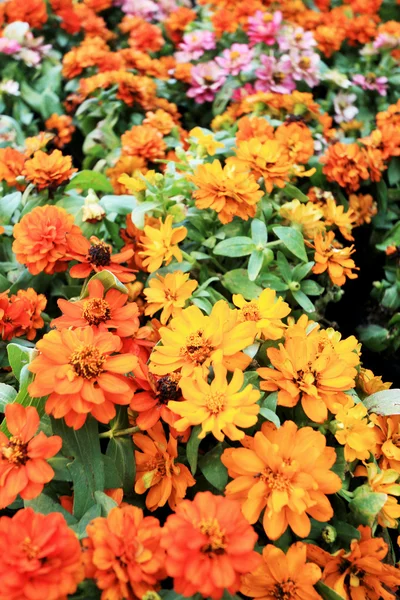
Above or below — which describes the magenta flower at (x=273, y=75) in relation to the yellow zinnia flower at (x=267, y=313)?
above

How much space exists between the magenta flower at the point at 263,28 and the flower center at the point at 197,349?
1.35m

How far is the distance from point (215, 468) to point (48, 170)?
2.41ft

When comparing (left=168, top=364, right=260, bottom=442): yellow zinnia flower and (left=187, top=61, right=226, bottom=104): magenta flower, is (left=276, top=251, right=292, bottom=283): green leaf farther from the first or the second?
(left=187, top=61, right=226, bottom=104): magenta flower

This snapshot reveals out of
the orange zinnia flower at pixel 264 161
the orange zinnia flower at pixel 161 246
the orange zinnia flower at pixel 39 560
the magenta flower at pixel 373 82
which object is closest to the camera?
the orange zinnia flower at pixel 39 560

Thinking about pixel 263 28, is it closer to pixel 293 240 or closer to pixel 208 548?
pixel 293 240

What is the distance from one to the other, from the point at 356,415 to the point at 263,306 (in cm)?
23

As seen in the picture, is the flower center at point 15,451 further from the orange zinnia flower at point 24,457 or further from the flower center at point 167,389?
the flower center at point 167,389

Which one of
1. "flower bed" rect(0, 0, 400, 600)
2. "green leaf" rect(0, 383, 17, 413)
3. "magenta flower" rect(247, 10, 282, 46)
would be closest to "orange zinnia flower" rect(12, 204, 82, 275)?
"flower bed" rect(0, 0, 400, 600)

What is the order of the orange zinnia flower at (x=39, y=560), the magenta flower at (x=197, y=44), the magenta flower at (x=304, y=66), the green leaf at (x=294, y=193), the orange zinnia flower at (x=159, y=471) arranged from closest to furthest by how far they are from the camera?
the orange zinnia flower at (x=39, y=560) → the orange zinnia flower at (x=159, y=471) → the green leaf at (x=294, y=193) → the magenta flower at (x=304, y=66) → the magenta flower at (x=197, y=44)

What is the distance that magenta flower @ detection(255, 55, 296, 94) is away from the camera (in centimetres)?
172

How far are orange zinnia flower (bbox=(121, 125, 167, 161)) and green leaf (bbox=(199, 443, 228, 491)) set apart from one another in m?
0.87

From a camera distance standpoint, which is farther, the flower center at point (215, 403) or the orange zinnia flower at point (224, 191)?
the orange zinnia flower at point (224, 191)

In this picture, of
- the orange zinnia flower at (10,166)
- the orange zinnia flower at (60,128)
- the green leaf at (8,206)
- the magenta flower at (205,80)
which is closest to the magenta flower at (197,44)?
the magenta flower at (205,80)

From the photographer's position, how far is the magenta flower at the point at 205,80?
6.15 feet
